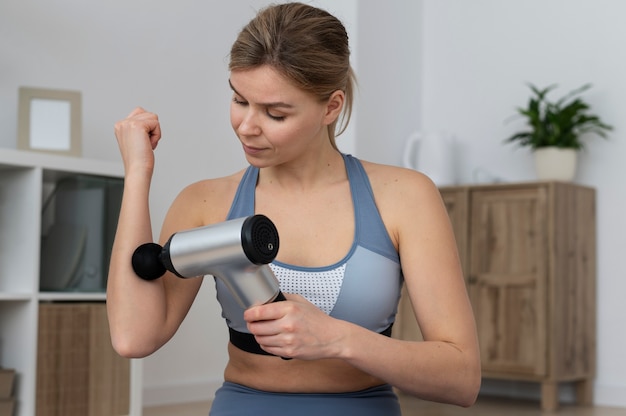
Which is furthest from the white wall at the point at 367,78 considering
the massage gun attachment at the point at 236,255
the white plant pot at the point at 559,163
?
the massage gun attachment at the point at 236,255

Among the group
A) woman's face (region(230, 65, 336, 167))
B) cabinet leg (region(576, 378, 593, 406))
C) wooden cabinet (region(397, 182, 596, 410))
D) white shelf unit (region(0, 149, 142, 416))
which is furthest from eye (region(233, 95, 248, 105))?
cabinet leg (region(576, 378, 593, 406))

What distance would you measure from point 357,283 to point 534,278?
3.15 meters

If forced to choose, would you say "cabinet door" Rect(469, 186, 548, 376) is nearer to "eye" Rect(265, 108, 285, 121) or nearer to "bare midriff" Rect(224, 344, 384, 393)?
"bare midriff" Rect(224, 344, 384, 393)

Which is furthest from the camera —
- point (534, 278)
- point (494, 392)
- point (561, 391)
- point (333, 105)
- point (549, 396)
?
point (494, 392)

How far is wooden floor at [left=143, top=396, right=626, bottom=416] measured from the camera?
3.79m

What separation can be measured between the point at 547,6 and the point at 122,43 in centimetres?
226

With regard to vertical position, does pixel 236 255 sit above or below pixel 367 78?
below

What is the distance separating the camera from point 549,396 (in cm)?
418

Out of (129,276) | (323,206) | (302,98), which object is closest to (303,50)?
(302,98)

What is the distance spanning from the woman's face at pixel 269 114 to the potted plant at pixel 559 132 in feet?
10.8

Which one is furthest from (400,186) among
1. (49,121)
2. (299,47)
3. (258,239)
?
(49,121)

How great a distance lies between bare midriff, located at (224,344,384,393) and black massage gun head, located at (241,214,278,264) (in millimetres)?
289

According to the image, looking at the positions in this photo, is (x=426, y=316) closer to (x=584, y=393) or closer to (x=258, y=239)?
(x=258, y=239)

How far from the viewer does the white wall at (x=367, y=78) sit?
12.4 ft
